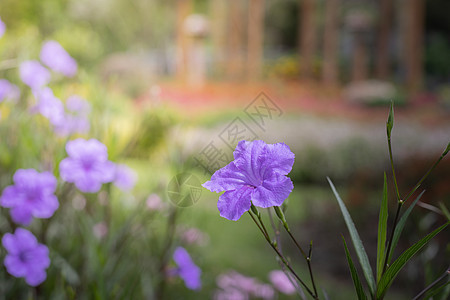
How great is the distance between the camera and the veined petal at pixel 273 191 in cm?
20

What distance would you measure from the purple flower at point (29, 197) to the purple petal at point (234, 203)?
1.58 ft

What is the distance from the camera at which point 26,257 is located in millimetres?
605

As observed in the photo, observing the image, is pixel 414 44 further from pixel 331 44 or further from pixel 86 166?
pixel 86 166

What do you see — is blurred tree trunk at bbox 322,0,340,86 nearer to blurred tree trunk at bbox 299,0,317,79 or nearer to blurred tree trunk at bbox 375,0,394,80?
blurred tree trunk at bbox 299,0,317,79

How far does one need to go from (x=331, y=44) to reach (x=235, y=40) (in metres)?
0.68

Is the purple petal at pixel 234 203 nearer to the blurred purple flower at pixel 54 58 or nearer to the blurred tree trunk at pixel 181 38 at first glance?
the blurred purple flower at pixel 54 58

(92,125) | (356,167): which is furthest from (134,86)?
(92,125)

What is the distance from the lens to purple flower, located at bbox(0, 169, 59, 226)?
0.60m

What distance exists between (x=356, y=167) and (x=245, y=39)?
1.18 m

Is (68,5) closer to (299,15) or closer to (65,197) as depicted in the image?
(299,15)

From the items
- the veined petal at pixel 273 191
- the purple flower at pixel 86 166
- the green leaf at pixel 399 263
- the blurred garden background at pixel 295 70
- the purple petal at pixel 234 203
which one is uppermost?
the veined petal at pixel 273 191

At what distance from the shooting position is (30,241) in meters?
0.60

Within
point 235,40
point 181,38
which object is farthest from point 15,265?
point 235,40

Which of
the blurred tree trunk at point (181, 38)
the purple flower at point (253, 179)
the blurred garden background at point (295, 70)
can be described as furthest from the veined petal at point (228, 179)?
the blurred tree trunk at point (181, 38)
